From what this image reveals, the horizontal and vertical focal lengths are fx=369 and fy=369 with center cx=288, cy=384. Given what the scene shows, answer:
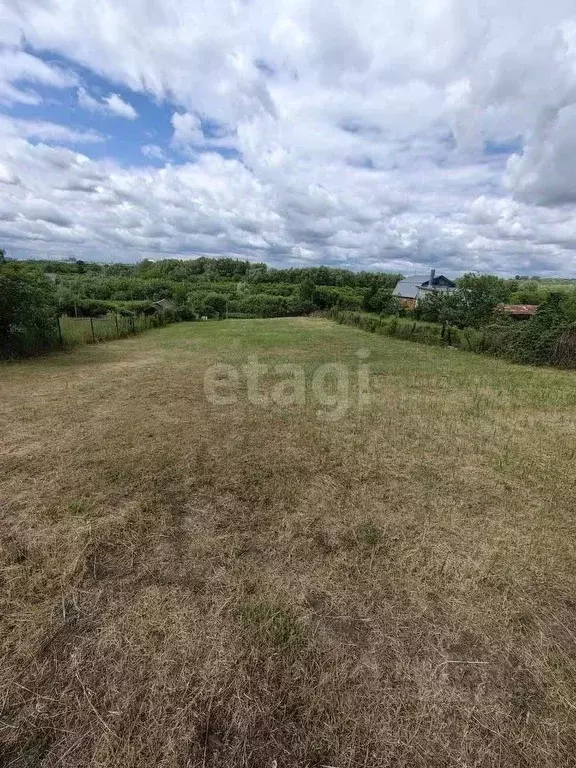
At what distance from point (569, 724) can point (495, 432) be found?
3776mm

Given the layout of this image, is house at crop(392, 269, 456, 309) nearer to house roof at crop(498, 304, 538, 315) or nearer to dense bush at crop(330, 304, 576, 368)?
house roof at crop(498, 304, 538, 315)

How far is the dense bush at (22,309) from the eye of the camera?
803 cm

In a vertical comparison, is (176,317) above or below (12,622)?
below

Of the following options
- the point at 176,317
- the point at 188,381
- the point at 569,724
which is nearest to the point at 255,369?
the point at 188,381

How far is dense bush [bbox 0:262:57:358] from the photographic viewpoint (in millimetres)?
8031

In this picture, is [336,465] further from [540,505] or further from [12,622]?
[12,622]

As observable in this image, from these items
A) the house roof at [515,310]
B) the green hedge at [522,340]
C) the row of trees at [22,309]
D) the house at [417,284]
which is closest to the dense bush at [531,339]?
the green hedge at [522,340]

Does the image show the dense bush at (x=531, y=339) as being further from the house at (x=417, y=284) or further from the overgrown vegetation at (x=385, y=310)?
the house at (x=417, y=284)

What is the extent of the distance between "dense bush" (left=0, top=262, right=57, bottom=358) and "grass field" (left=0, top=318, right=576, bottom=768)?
191 inches

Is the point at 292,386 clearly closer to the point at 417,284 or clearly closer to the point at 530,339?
the point at 530,339

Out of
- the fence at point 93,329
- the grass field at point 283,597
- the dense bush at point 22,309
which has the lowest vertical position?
the fence at point 93,329

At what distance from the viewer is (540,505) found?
314cm

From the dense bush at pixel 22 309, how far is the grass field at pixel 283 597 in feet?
15.9

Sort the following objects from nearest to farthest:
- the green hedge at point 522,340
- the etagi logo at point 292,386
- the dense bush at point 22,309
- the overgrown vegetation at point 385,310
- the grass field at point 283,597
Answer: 1. the grass field at point 283,597
2. the etagi logo at point 292,386
3. the dense bush at point 22,309
4. the overgrown vegetation at point 385,310
5. the green hedge at point 522,340
